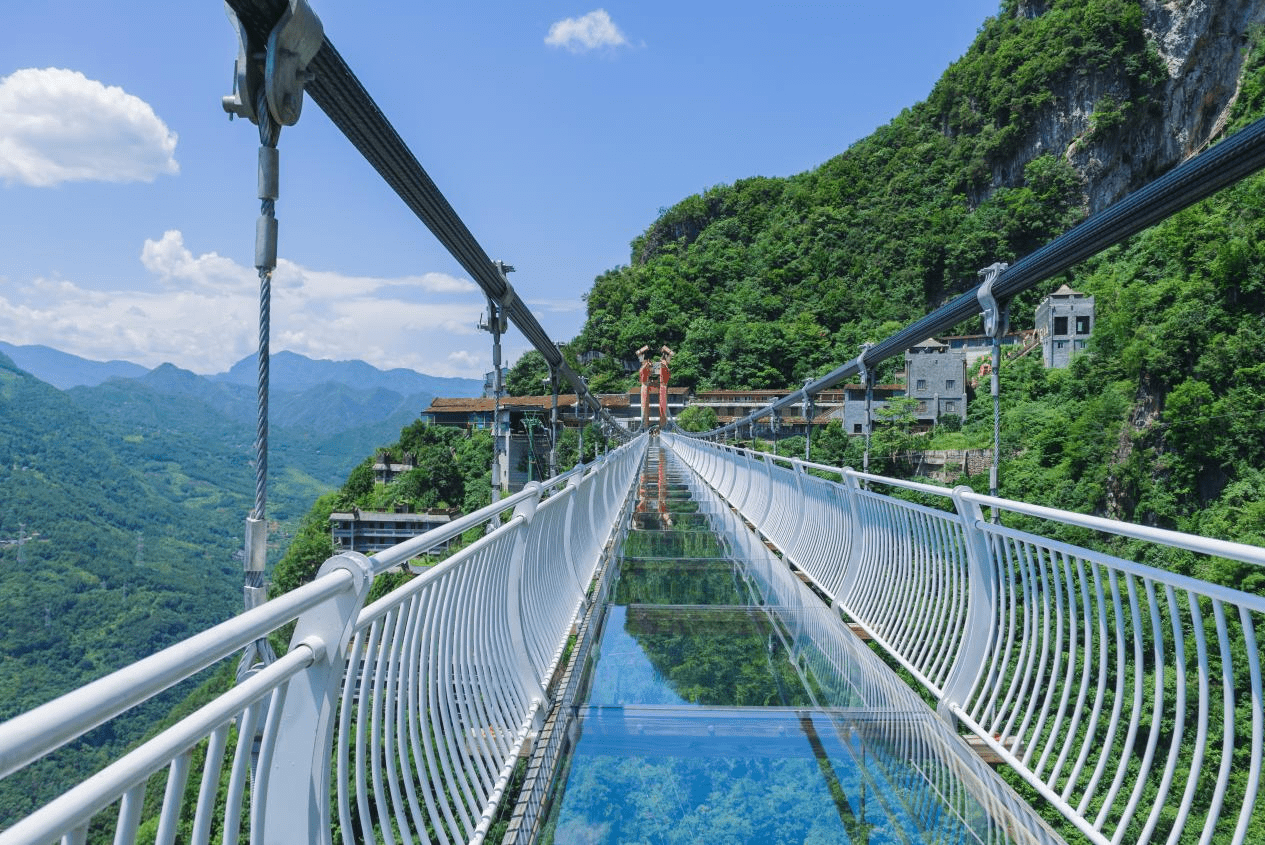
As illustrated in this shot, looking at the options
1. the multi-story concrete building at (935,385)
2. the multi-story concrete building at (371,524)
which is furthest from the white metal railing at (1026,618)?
the multi-story concrete building at (935,385)

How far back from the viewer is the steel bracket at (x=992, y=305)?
6.07m

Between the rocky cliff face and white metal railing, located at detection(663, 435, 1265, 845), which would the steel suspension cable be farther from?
the rocky cliff face

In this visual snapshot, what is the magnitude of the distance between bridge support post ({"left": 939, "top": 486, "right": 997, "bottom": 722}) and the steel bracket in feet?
10.4

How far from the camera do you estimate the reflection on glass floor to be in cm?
245

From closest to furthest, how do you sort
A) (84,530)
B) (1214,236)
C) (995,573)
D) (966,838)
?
(966,838) < (995,573) < (1214,236) < (84,530)

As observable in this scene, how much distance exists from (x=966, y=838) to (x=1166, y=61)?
94229 mm

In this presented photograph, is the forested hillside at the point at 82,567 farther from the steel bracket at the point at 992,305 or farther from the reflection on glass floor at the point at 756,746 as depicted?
the steel bracket at the point at 992,305

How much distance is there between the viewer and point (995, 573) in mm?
3324

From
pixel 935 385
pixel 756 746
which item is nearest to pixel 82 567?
pixel 935 385

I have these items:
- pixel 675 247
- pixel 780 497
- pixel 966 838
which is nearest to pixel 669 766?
pixel 966 838

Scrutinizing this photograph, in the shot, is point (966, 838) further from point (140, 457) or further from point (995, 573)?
point (140, 457)

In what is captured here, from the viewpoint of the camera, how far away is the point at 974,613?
323 cm

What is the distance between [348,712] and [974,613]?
8.23 feet

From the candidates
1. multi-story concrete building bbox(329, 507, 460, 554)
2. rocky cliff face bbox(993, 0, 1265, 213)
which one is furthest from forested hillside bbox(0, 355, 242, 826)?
rocky cliff face bbox(993, 0, 1265, 213)
